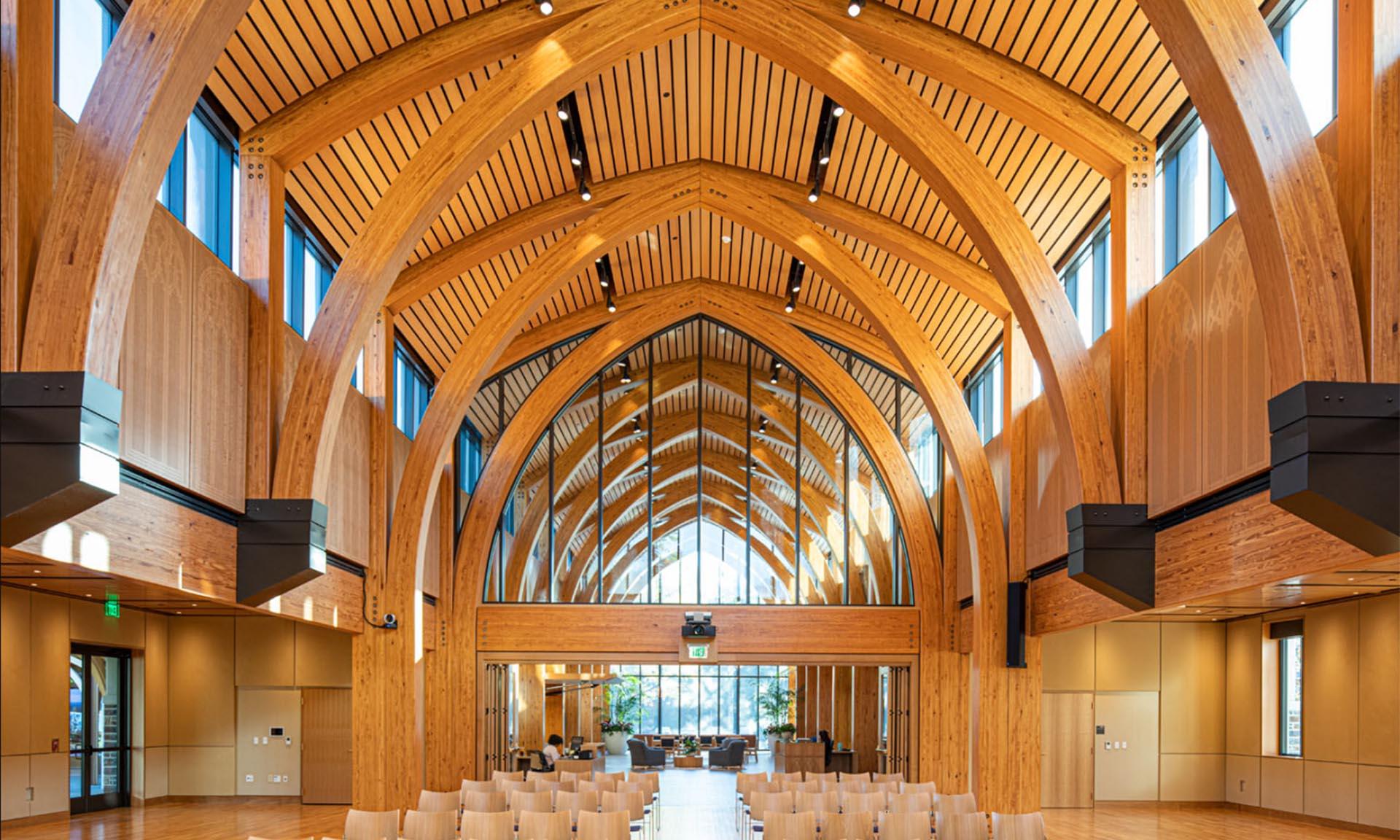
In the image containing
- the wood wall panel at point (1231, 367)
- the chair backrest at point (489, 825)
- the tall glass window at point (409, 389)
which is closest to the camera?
the wood wall panel at point (1231, 367)

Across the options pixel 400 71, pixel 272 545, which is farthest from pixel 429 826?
pixel 400 71

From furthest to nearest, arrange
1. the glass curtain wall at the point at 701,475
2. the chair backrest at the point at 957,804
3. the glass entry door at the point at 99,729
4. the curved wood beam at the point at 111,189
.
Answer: the glass curtain wall at the point at 701,475
the glass entry door at the point at 99,729
the chair backrest at the point at 957,804
the curved wood beam at the point at 111,189

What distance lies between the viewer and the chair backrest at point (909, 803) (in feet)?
45.5

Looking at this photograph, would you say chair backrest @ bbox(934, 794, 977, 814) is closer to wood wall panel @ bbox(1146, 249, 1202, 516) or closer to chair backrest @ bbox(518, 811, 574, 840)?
wood wall panel @ bbox(1146, 249, 1202, 516)

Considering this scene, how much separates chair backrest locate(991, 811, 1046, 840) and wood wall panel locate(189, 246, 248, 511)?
814cm

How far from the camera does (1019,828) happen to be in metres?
12.3

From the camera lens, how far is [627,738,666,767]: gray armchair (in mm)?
34281

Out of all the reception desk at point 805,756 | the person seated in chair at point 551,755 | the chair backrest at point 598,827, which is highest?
the chair backrest at point 598,827

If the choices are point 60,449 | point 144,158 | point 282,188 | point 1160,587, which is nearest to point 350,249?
point 282,188

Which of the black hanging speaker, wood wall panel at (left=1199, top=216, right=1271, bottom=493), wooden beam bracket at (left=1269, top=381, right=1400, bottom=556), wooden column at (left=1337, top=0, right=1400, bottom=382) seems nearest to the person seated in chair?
the black hanging speaker

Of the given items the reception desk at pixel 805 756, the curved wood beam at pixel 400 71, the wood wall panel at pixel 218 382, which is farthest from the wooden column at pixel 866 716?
the curved wood beam at pixel 400 71

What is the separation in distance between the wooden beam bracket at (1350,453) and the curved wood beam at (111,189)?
785cm

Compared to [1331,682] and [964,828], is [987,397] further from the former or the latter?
[964,828]

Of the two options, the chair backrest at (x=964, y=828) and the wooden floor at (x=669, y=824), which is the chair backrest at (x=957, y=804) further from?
the wooden floor at (x=669, y=824)
